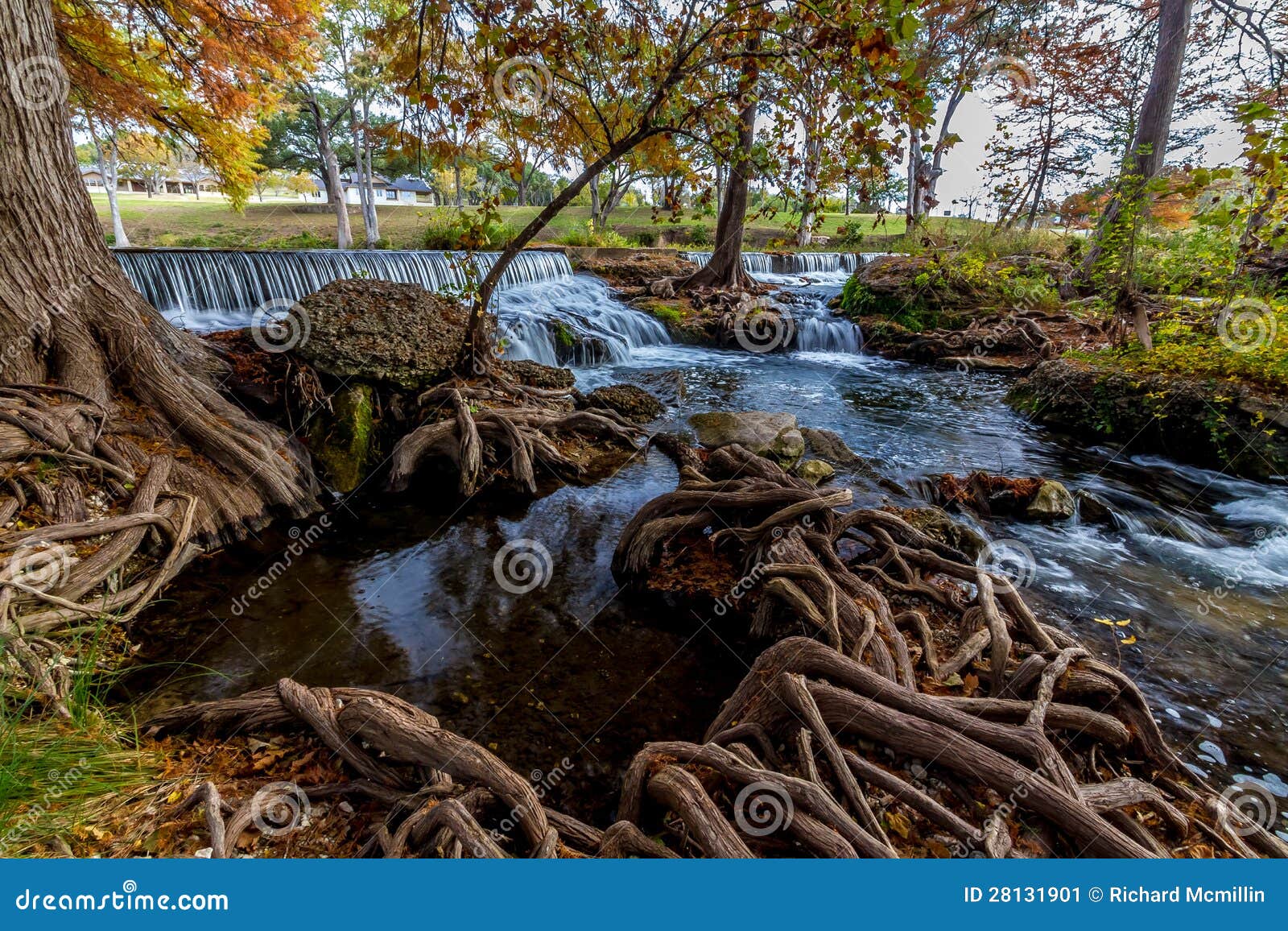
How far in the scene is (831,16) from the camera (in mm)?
3197

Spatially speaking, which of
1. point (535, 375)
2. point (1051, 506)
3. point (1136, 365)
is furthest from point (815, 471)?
point (1136, 365)

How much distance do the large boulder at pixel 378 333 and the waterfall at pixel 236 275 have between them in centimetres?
222

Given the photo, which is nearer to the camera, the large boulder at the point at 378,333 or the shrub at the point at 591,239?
the large boulder at the point at 378,333

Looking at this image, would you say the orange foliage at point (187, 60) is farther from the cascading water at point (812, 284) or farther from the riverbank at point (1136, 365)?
the riverbank at point (1136, 365)

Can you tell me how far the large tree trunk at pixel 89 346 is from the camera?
436 centimetres

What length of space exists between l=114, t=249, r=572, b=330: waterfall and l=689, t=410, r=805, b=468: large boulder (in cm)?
479

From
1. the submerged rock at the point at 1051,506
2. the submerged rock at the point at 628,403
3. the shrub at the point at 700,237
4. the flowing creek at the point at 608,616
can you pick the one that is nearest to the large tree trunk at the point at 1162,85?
the flowing creek at the point at 608,616

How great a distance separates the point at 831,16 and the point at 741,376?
8818mm

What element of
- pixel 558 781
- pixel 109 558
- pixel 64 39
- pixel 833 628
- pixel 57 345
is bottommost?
pixel 558 781

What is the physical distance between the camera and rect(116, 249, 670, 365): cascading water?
1012 centimetres

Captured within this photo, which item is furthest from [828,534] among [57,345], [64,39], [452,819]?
[64,39]

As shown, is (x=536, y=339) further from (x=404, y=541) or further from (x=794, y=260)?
(x=794, y=260)

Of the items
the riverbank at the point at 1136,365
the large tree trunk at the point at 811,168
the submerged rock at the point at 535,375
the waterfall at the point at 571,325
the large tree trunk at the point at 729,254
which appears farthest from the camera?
the large tree trunk at the point at 729,254

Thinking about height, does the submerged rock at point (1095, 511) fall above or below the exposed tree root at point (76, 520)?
below
